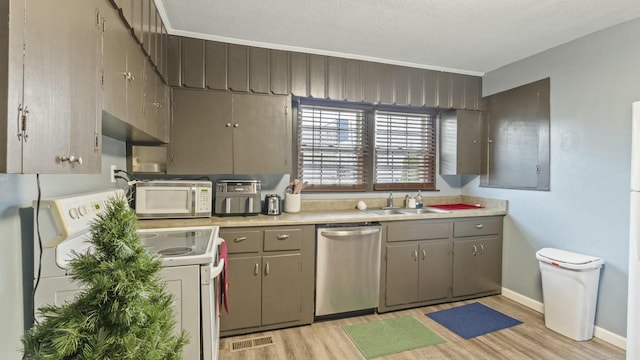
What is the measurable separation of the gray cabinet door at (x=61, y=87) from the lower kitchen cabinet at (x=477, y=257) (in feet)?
10.1

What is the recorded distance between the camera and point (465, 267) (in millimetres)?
3182

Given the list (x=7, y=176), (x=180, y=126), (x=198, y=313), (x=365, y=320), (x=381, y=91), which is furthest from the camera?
(x=381, y=91)

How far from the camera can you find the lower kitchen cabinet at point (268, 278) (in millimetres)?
2453

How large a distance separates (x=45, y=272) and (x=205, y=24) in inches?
78.7

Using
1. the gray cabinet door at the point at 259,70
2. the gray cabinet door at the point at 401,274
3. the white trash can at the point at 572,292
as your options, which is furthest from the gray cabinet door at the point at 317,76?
the white trash can at the point at 572,292

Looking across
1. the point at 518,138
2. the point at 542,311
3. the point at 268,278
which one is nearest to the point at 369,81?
the point at 518,138

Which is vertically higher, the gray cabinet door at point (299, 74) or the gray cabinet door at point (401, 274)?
the gray cabinet door at point (299, 74)

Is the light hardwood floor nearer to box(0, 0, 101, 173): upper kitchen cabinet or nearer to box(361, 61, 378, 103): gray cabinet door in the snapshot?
box(0, 0, 101, 173): upper kitchen cabinet

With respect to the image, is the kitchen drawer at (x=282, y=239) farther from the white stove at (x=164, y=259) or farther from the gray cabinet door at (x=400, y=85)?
the gray cabinet door at (x=400, y=85)

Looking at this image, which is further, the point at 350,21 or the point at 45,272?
the point at 350,21

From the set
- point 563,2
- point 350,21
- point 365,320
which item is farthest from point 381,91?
point 365,320

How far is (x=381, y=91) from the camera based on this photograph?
3166mm

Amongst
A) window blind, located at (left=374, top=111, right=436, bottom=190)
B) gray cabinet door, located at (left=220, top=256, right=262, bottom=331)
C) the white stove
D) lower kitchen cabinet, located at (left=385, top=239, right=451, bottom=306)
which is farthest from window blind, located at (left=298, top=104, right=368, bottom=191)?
the white stove

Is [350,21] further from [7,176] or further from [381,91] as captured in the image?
[7,176]
